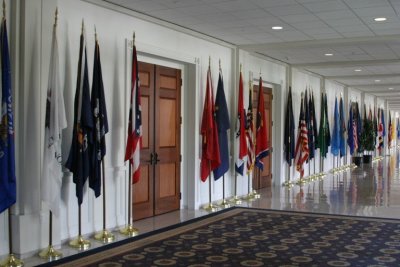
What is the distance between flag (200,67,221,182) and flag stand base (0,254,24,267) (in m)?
4.10

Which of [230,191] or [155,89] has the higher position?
[155,89]

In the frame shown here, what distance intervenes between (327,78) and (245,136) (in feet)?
24.0

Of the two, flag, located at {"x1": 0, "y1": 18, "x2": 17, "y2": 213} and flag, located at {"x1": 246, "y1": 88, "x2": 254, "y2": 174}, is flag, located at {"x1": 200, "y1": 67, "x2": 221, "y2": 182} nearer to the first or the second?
flag, located at {"x1": 246, "y1": 88, "x2": 254, "y2": 174}

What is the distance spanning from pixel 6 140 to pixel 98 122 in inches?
50.1

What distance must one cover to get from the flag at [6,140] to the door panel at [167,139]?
123 inches

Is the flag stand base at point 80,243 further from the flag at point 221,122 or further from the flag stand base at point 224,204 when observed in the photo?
the flag at point 221,122

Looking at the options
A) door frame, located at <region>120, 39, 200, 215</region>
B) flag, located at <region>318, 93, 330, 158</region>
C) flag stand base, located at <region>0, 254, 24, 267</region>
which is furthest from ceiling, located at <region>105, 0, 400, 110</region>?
flag stand base, located at <region>0, 254, 24, 267</region>

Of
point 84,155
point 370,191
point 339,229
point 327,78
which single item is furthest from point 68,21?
point 327,78

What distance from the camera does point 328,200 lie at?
9.53 m

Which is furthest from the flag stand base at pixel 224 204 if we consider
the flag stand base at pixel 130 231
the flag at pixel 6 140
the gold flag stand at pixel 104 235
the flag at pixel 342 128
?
the flag at pixel 342 128

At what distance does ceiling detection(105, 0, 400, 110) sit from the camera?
651 cm

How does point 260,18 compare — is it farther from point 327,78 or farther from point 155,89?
point 327,78

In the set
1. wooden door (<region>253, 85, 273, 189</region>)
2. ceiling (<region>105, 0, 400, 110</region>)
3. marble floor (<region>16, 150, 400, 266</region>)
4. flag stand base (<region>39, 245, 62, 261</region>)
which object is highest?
ceiling (<region>105, 0, 400, 110</region>)

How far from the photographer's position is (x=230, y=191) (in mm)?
9688
